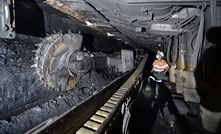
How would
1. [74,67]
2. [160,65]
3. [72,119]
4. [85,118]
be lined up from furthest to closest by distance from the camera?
[160,65]
[74,67]
[85,118]
[72,119]

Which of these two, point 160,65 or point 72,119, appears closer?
point 72,119

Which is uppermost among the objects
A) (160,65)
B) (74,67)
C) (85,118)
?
(74,67)

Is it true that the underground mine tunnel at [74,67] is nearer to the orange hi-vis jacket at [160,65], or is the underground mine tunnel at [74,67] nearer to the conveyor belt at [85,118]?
the conveyor belt at [85,118]

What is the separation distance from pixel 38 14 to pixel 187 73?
12.4ft

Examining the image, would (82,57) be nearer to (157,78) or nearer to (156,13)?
(156,13)

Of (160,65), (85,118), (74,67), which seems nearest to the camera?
(85,118)

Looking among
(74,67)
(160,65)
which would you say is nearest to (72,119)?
(74,67)

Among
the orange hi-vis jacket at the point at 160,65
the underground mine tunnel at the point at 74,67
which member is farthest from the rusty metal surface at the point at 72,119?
the orange hi-vis jacket at the point at 160,65

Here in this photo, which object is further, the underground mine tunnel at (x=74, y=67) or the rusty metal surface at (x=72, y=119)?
the underground mine tunnel at (x=74, y=67)

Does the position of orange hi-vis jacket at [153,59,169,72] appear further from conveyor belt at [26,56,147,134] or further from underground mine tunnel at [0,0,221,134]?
conveyor belt at [26,56,147,134]

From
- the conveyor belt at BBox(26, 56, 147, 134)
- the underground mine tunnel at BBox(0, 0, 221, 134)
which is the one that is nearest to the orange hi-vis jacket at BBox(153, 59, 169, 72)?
the underground mine tunnel at BBox(0, 0, 221, 134)

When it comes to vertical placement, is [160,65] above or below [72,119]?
above

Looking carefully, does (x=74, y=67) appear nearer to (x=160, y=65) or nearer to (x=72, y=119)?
(x=72, y=119)

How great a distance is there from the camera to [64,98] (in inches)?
113
